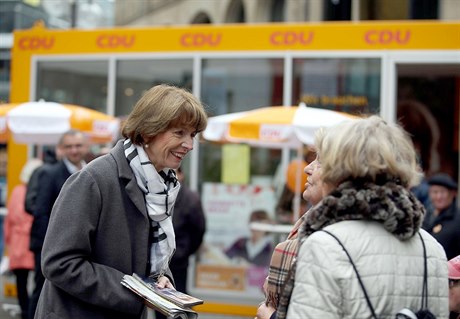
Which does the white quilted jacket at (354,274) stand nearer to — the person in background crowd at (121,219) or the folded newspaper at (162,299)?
the folded newspaper at (162,299)

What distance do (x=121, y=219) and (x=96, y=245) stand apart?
5.5 inches

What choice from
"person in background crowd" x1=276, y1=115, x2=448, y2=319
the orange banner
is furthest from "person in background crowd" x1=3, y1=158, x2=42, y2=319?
"person in background crowd" x1=276, y1=115, x2=448, y2=319

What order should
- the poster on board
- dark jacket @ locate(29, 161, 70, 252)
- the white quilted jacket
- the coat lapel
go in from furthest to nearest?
the poster on board < dark jacket @ locate(29, 161, 70, 252) < the coat lapel < the white quilted jacket

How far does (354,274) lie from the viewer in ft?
8.00

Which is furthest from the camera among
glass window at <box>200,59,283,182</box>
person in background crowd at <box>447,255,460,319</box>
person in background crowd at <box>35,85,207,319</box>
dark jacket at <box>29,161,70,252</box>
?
glass window at <box>200,59,283,182</box>

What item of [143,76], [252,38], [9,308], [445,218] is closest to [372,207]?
[445,218]

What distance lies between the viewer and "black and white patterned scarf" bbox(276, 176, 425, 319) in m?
2.51

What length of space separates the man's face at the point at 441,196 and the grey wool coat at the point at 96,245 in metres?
4.74

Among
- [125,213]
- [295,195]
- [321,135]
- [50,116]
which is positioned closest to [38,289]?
[50,116]

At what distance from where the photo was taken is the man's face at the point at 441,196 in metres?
7.47

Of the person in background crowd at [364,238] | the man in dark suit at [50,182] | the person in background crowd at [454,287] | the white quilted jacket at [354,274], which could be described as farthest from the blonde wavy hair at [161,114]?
the man in dark suit at [50,182]

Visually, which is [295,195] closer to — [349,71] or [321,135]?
[349,71]

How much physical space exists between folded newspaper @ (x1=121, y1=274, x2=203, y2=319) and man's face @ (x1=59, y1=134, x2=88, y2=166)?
4347 millimetres

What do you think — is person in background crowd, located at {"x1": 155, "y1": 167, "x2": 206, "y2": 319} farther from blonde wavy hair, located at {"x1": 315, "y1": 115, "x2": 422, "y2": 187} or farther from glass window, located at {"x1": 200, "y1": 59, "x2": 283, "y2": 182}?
blonde wavy hair, located at {"x1": 315, "y1": 115, "x2": 422, "y2": 187}
